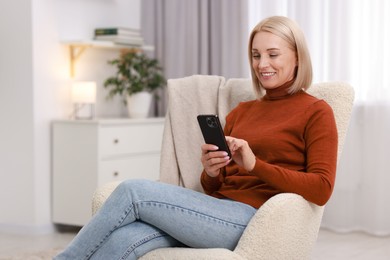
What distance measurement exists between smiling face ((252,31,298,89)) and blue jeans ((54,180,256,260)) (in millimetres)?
488

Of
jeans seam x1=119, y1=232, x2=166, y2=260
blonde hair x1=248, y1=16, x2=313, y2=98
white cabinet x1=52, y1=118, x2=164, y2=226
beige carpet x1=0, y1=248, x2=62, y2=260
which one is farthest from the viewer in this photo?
white cabinet x1=52, y1=118, x2=164, y2=226

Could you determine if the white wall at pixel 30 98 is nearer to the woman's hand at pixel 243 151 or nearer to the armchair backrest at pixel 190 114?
the armchair backrest at pixel 190 114

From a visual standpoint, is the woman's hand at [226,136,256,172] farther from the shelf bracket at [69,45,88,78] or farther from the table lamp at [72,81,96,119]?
the shelf bracket at [69,45,88,78]

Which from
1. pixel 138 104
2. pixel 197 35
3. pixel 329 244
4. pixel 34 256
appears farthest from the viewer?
pixel 197 35

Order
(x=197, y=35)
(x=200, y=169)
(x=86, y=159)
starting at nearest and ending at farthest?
(x=200, y=169) < (x=86, y=159) < (x=197, y=35)

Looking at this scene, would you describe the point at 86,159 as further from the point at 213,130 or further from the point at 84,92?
the point at 213,130

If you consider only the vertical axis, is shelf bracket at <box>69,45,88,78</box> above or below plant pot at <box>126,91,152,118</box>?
above

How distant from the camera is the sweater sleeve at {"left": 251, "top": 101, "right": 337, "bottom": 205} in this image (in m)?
2.16

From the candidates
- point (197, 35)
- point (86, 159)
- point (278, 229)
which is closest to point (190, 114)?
point (278, 229)

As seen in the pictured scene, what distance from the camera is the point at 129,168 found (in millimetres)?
4219

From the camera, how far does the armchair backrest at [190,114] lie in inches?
108

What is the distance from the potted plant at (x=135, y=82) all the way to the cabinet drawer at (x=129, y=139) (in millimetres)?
146

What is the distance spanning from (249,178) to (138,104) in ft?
7.08

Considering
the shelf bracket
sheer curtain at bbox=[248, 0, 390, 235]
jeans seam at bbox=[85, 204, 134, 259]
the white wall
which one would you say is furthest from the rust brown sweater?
the shelf bracket
